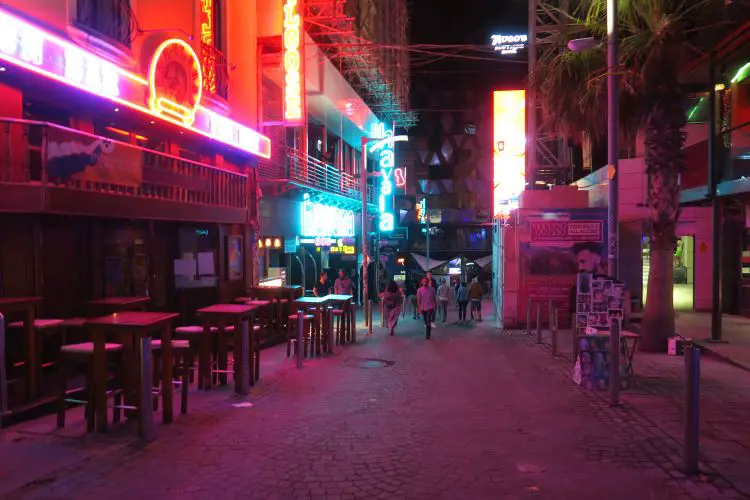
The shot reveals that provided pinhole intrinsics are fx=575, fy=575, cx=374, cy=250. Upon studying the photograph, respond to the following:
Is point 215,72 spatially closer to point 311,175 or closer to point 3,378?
point 311,175

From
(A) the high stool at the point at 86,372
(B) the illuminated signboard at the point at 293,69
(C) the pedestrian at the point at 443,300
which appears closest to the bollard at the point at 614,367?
(A) the high stool at the point at 86,372

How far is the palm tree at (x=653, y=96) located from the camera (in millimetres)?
11625

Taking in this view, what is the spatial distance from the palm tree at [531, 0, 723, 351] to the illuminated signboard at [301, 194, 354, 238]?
1187 cm

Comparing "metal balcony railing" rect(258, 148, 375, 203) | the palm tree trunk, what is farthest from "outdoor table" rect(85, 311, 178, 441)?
"metal balcony railing" rect(258, 148, 375, 203)

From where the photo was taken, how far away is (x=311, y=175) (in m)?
21.2

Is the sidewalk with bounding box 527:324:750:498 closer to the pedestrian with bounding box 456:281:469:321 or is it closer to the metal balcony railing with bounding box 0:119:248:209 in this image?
the metal balcony railing with bounding box 0:119:248:209

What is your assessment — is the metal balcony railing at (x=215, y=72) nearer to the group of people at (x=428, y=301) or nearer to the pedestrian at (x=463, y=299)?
the group of people at (x=428, y=301)

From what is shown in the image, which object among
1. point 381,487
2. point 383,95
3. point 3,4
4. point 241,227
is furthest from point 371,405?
point 383,95

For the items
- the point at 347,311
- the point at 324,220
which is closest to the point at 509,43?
the point at 324,220

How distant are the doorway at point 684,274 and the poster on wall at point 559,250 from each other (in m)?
4.09

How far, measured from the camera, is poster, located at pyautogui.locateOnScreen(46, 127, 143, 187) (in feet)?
24.7

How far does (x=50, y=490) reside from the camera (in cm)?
477

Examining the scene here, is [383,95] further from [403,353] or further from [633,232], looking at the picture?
[403,353]

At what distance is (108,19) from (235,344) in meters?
6.00
